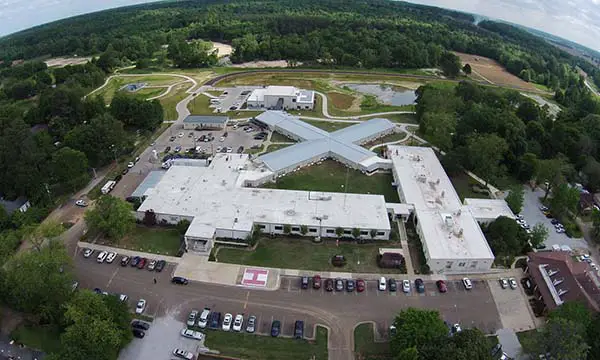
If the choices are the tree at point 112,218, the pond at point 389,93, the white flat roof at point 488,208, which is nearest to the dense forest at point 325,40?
the pond at point 389,93

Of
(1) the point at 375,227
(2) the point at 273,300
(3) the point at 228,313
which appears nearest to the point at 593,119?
(1) the point at 375,227

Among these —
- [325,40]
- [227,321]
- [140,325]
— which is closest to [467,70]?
[325,40]

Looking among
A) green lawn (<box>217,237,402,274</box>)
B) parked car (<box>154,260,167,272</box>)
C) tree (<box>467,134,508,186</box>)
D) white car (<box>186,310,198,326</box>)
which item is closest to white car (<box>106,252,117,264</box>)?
parked car (<box>154,260,167,272</box>)

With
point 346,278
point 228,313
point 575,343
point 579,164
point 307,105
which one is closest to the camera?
point 575,343

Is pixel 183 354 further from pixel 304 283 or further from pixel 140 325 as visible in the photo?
pixel 304 283

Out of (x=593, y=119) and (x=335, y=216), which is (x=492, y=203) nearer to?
(x=335, y=216)

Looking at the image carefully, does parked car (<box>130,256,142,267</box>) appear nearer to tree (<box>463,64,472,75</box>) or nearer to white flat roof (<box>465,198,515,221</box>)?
white flat roof (<box>465,198,515,221</box>)
